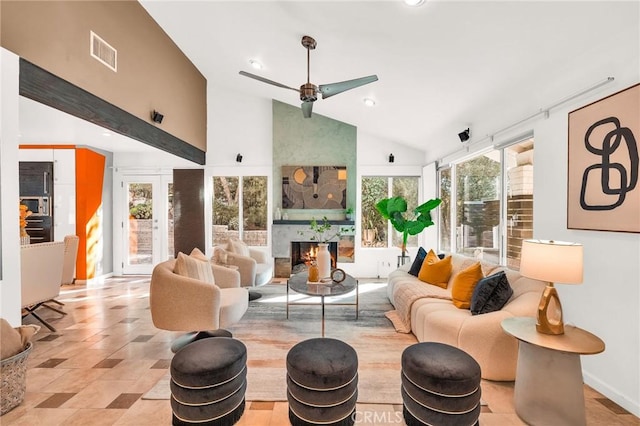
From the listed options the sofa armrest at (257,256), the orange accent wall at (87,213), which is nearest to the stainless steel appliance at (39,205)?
the orange accent wall at (87,213)

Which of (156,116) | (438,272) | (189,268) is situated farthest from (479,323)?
(156,116)

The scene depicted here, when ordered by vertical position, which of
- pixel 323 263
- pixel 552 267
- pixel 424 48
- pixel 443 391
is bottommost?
pixel 443 391

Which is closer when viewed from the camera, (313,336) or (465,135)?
(313,336)

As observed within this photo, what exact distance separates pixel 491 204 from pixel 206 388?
3.86 meters

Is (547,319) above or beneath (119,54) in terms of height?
beneath

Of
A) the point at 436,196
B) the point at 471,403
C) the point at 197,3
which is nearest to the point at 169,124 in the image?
the point at 197,3

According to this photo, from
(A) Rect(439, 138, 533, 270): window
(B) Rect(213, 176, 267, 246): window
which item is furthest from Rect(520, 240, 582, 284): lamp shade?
(B) Rect(213, 176, 267, 246): window

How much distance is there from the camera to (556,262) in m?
1.88

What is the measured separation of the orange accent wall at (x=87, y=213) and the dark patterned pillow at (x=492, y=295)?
6.27m

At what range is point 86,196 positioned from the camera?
18.1ft

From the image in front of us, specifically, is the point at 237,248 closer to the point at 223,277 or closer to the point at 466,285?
the point at 223,277

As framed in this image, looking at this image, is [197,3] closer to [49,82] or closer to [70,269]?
[49,82]

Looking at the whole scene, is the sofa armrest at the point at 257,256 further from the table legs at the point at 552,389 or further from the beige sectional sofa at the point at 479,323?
the table legs at the point at 552,389

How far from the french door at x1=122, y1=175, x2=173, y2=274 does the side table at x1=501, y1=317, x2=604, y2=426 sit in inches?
249
